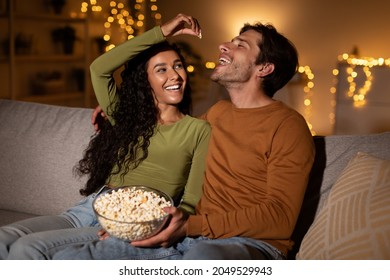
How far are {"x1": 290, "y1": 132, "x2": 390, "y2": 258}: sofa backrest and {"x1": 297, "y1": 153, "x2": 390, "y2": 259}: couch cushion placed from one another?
0.13m

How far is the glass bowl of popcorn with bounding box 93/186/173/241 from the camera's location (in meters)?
1.18

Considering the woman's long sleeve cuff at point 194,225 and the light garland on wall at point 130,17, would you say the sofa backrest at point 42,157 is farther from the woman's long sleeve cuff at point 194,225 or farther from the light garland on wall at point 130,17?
the light garland on wall at point 130,17

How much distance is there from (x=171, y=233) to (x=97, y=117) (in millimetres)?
611

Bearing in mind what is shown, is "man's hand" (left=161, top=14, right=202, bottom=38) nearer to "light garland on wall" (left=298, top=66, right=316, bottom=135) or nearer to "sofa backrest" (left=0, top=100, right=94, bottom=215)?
"sofa backrest" (left=0, top=100, right=94, bottom=215)

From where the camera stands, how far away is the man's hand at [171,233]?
1238mm

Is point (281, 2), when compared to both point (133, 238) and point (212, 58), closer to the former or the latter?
point (212, 58)

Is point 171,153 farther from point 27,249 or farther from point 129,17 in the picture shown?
point 129,17

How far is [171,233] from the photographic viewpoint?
1.26 m

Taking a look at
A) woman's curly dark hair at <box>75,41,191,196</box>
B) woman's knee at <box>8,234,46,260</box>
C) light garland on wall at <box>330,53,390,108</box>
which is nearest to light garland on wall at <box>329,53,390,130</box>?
light garland on wall at <box>330,53,390,108</box>

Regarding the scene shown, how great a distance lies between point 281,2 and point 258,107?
10.8 feet

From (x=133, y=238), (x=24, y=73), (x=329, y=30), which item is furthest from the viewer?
(x=329, y=30)

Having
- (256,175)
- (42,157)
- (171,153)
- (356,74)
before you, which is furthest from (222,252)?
(356,74)
